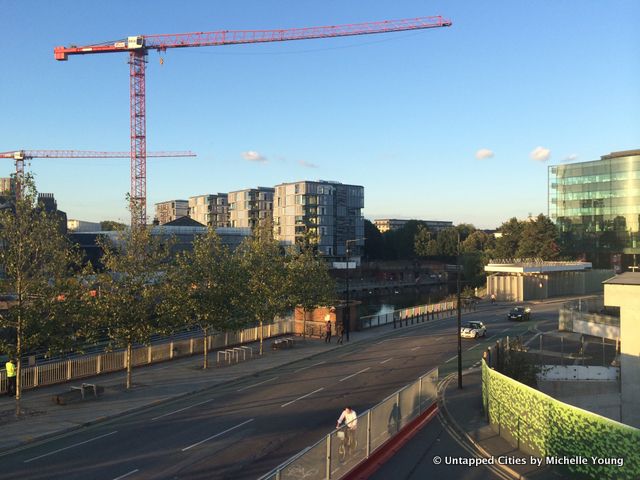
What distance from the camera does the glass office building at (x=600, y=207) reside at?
92.7 meters

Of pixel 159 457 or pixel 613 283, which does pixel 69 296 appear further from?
pixel 613 283

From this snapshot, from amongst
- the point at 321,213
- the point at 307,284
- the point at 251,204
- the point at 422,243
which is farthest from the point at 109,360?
the point at 251,204

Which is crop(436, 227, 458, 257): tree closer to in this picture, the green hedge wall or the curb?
the curb

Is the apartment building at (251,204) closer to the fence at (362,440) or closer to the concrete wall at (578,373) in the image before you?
the concrete wall at (578,373)

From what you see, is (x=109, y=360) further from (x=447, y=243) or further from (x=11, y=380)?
(x=447, y=243)

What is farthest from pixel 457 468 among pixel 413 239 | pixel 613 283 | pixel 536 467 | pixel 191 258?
pixel 413 239

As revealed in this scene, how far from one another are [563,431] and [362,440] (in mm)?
5469

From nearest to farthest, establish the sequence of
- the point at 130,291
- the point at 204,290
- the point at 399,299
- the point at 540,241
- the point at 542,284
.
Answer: the point at 130,291 < the point at 204,290 < the point at 542,284 < the point at 540,241 < the point at 399,299

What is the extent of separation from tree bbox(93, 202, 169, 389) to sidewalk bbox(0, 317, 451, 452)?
1.62 meters

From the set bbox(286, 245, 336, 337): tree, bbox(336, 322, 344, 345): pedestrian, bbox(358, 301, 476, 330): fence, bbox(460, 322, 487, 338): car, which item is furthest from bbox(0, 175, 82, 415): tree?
bbox(358, 301, 476, 330): fence

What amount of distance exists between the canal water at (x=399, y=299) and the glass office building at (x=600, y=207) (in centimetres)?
2813

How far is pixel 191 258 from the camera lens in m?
32.7

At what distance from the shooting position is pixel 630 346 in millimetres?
24766

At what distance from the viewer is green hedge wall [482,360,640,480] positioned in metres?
12.4
